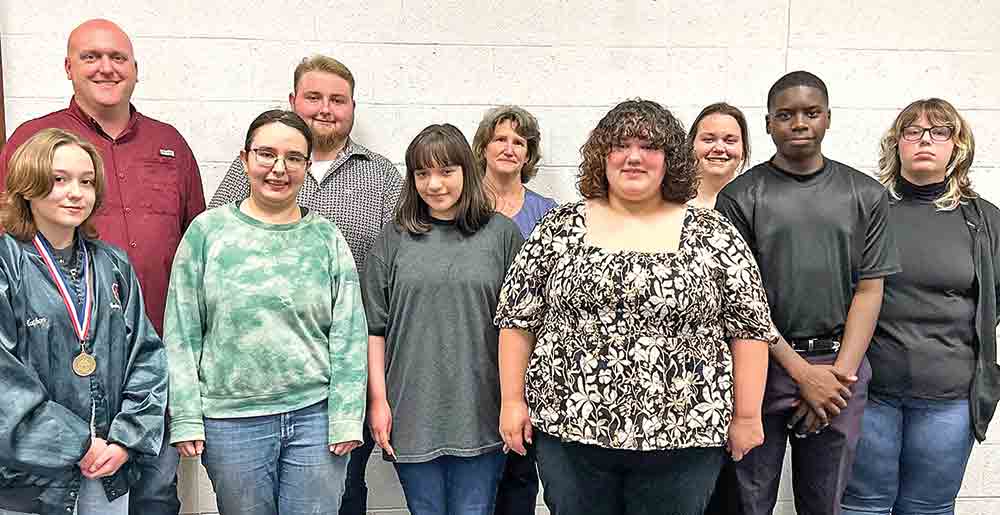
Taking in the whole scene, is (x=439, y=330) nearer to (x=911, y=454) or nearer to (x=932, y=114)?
(x=911, y=454)

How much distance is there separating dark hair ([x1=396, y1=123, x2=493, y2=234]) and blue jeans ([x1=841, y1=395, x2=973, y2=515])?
1.38 meters

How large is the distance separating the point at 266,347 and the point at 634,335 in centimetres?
90

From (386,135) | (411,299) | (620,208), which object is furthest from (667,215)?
(386,135)

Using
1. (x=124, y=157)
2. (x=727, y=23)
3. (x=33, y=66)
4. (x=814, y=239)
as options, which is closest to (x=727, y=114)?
(x=727, y=23)

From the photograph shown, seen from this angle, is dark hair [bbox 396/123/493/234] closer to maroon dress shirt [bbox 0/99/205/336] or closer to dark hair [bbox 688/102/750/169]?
maroon dress shirt [bbox 0/99/205/336]

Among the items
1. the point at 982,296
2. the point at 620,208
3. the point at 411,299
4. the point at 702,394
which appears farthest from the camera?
the point at 982,296

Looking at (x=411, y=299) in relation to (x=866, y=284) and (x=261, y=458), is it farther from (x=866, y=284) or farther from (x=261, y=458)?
(x=866, y=284)

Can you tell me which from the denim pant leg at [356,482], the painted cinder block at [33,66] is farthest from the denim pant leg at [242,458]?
the painted cinder block at [33,66]

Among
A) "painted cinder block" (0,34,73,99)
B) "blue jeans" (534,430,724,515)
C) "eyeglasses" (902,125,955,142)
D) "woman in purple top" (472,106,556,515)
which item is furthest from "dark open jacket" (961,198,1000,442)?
"painted cinder block" (0,34,73,99)

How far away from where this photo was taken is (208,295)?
1961 millimetres

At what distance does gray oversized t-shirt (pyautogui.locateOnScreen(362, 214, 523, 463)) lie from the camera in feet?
6.79

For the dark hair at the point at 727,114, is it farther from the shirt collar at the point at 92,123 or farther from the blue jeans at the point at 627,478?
the shirt collar at the point at 92,123

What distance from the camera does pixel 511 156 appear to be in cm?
264

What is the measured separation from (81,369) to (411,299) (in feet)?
2.60
